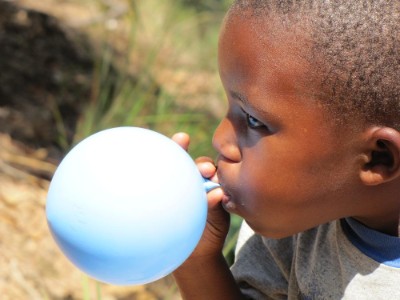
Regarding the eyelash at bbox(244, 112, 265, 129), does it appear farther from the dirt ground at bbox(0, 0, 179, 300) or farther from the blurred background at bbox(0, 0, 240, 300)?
the dirt ground at bbox(0, 0, 179, 300)

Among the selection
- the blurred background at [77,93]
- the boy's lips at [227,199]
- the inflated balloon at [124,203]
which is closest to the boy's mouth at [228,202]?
the boy's lips at [227,199]

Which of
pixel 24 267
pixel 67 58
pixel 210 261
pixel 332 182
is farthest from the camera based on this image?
pixel 67 58

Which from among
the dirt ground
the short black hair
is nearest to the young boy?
the short black hair

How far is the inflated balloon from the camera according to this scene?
59.1 inches

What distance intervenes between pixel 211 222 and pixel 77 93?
7.57 ft

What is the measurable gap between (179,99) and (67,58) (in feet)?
2.50

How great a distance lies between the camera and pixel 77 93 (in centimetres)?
410

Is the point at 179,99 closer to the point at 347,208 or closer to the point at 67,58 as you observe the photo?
the point at 67,58

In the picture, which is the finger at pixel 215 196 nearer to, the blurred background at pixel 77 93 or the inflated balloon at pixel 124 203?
the inflated balloon at pixel 124 203

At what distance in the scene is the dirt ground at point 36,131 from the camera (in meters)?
2.95

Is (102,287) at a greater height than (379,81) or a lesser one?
lesser

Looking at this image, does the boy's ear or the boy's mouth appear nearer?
the boy's ear

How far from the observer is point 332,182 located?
1.65 metres

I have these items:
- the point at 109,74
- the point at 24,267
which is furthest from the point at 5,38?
the point at 24,267
